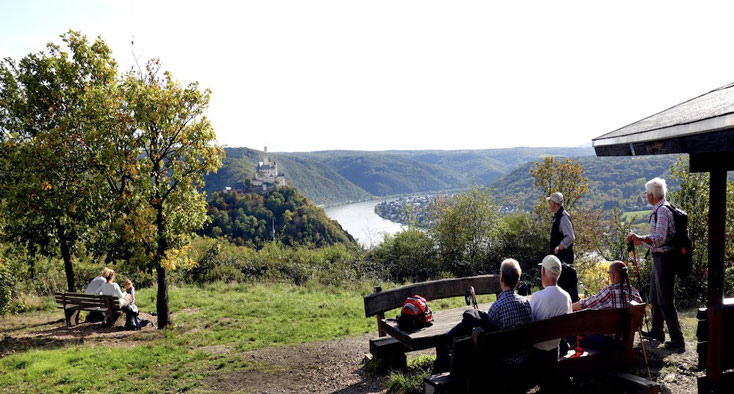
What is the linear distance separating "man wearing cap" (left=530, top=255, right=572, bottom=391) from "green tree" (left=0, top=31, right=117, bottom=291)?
28.5ft

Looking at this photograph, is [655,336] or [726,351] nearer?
[726,351]

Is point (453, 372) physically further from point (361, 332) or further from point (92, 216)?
point (92, 216)

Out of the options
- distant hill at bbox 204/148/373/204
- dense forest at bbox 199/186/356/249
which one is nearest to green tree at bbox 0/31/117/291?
dense forest at bbox 199/186/356/249

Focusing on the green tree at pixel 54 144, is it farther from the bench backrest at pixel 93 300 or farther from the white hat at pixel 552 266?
the white hat at pixel 552 266

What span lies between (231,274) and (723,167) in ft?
51.3

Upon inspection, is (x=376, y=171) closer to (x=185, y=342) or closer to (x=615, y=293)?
(x=185, y=342)

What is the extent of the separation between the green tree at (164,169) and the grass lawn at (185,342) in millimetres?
1407

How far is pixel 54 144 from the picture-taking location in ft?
31.3

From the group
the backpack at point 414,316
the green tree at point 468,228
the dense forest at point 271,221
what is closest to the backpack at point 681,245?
the backpack at point 414,316

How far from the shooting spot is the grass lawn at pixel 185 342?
21.8 ft

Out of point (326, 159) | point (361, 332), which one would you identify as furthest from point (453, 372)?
point (326, 159)

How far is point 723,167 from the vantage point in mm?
3611

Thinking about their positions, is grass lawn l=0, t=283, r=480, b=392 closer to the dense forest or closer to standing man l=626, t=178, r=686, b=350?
standing man l=626, t=178, r=686, b=350

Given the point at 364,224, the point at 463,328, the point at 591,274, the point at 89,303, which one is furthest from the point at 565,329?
the point at 364,224
